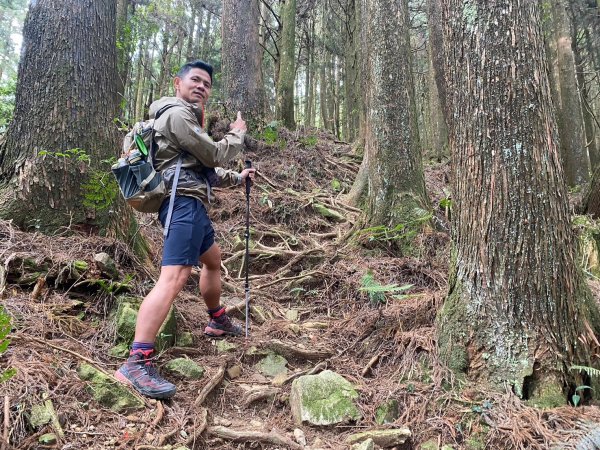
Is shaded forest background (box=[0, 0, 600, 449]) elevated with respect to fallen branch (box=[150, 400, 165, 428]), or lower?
elevated

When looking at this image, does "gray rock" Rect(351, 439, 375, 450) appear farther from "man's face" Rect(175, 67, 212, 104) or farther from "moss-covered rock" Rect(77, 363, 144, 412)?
"man's face" Rect(175, 67, 212, 104)

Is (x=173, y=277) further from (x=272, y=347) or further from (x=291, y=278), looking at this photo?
(x=291, y=278)

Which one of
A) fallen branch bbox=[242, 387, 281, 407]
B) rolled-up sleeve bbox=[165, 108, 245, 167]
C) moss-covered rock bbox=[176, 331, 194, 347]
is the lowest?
fallen branch bbox=[242, 387, 281, 407]

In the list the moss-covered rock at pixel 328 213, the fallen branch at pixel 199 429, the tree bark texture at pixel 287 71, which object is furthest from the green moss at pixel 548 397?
the tree bark texture at pixel 287 71

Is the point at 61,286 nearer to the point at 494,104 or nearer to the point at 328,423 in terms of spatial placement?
the point at 328,423

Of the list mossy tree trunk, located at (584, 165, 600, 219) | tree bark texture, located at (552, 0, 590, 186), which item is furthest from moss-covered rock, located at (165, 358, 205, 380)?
tree bark texture, located at (552, 0, 590, 186)

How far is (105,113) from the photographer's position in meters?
4.14

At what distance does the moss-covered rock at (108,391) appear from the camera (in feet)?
8.01

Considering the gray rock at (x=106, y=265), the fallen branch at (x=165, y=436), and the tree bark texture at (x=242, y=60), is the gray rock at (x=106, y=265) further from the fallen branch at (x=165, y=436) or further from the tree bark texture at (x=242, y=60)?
the tree bark texture at (x=242, y=60)

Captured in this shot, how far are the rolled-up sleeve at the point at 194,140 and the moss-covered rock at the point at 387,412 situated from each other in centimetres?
209

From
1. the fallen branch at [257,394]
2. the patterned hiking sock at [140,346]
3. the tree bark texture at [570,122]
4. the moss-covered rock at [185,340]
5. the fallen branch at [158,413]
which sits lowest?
the fallen branch at [257,394]

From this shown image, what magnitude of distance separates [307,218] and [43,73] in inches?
158

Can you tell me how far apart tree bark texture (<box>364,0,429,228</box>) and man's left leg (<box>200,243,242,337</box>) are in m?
2.61

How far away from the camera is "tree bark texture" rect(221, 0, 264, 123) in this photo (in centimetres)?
933
